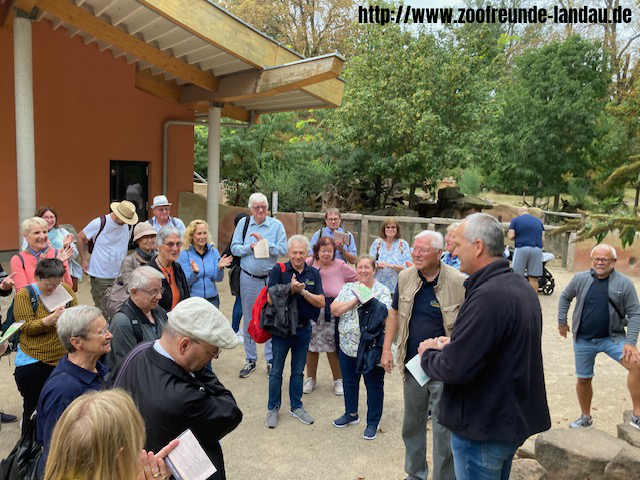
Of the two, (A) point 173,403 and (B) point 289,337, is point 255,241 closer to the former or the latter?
(B) point 289,337

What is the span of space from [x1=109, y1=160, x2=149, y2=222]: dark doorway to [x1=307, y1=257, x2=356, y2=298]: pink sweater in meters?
8.83

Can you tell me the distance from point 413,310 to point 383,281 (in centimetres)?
274

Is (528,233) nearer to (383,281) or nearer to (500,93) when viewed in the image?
(383,281)

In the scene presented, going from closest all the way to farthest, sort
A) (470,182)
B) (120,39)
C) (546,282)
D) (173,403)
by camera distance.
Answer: (173,403)
(120,39)
(546,282)
(470,182)

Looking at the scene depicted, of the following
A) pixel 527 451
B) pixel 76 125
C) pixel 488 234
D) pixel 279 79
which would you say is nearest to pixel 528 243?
pixel 279 79

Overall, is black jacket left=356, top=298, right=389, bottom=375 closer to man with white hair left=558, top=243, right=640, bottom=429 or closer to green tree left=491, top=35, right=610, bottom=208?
man with white hair left=558, top=243, right=640, bottom=429

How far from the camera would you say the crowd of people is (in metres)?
2.24

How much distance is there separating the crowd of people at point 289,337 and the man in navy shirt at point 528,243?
4190 millimetres

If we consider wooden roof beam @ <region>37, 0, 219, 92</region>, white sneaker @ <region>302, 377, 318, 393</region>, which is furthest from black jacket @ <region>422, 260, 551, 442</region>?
wooden roof beam @ <region>37, 0, 219, 92</region>

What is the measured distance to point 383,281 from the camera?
21.2 feet

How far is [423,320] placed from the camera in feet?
12.0

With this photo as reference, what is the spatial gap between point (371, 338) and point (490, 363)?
5.99 feet

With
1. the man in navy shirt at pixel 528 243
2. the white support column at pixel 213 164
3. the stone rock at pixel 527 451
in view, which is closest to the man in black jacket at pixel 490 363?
the stone rock at pixel 527 451

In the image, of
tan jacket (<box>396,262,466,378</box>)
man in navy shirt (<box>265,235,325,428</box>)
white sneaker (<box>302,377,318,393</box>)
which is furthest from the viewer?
white sneaker (<box>302,377,318,393</box>)
